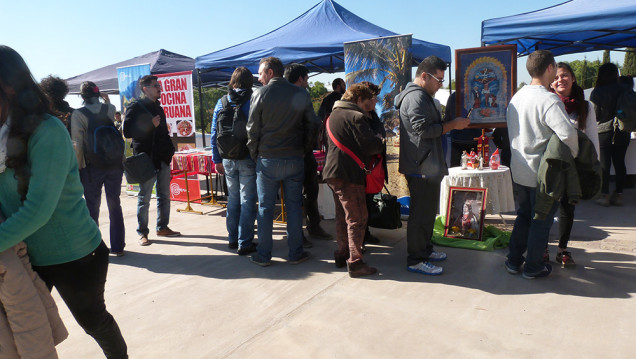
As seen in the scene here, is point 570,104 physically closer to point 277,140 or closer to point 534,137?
point 534,137

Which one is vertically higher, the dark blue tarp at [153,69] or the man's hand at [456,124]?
the dark blue tarp at [153,69]

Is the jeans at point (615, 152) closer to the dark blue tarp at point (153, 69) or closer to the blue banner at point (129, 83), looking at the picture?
the blue banner at point (129, 83)

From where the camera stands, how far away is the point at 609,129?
5957 mm

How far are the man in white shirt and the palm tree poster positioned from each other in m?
2.58

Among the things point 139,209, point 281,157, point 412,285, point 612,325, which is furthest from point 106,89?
point 612,325

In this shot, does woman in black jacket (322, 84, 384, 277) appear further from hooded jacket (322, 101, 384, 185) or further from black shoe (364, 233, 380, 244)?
black shoe (364, 233, 380, 244)

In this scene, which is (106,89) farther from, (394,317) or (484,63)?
(394,317)

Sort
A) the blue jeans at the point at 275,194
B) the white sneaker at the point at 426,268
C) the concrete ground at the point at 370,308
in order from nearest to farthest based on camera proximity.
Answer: the concrete ground at the point at 370,308, the white sneaker at the point at 426,268, the blue jeans at the point at 275,194

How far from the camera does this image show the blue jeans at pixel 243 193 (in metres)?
4.31

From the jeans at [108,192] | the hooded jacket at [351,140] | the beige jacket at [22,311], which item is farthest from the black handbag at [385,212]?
the beige jacket at [22,311]

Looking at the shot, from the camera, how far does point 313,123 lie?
3.92m

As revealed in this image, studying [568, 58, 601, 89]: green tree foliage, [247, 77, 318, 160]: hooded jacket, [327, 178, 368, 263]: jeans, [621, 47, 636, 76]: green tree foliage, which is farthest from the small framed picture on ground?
[621, 47, 636, 76]: green tree foliage

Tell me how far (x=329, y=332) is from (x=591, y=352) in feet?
4.94

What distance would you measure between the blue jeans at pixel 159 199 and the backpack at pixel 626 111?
19.0 ft
